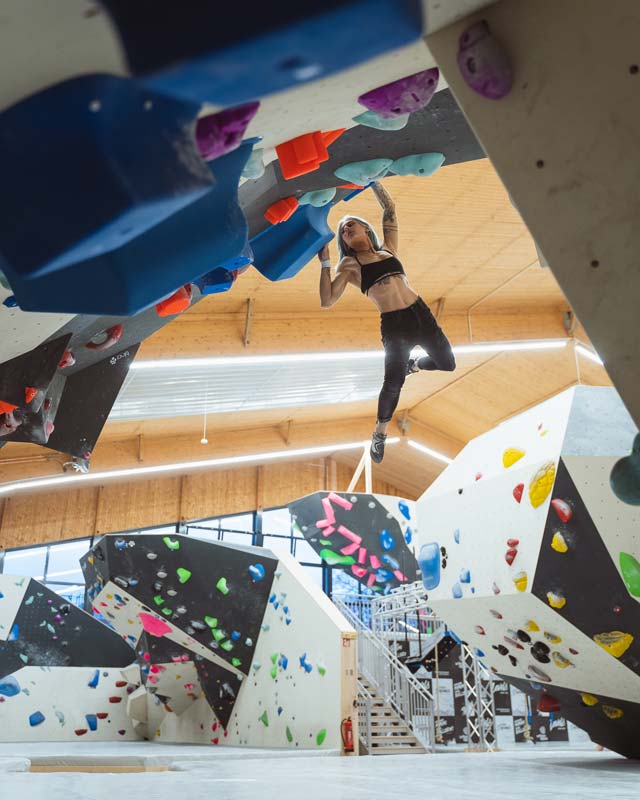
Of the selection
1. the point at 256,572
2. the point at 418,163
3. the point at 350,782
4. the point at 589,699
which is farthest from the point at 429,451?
the point at 418,163

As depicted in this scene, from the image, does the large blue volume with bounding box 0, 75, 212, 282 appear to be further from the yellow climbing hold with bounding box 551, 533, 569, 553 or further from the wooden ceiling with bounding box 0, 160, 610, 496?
the wooden ceiling with bounding box 0, 160, 610, 496

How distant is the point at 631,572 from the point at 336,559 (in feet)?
27.2

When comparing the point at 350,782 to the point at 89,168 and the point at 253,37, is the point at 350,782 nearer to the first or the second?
the point at 89,168

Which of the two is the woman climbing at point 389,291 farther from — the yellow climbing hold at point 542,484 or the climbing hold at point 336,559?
the climbing hold at point 336,559

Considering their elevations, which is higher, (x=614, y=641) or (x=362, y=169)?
(x=362, y=169)

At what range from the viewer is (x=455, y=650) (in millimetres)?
12234

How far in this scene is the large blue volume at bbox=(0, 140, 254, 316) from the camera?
1.46m

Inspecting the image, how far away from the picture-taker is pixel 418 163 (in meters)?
2.76

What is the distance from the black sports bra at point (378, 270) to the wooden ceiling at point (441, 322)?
9.20 feet

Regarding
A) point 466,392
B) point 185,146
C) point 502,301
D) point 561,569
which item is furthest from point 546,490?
point 466,392

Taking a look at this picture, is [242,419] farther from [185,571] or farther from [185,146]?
[185,146]

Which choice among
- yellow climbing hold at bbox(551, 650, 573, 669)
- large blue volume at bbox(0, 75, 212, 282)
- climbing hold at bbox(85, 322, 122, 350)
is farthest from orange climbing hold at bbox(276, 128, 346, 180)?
yellow climbing hold at bbox(551, 650, 573, 669)

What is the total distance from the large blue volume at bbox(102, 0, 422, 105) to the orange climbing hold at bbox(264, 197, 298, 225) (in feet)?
6.73

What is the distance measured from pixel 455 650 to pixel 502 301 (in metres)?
6.11
